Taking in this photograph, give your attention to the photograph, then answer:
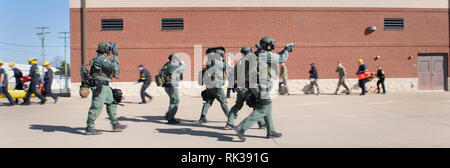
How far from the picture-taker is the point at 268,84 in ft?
15.1

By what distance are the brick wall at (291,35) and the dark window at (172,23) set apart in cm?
21

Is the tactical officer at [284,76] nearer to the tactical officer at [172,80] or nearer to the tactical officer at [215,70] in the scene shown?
the tactical officer at [215,70]

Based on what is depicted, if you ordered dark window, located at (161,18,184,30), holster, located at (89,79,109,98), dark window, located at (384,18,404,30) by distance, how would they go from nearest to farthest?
holster, located at (89,79,109,98) → dark window, located at (161,18,184,30) → dark window, located at (384,18,404,30)

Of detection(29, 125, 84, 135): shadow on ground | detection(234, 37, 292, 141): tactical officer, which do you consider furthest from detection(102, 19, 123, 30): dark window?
detection(234, 37, 292, 141): tactical officer

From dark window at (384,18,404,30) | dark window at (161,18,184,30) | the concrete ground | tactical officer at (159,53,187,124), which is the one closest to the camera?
the concrete ground

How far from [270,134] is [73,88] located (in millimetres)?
12837

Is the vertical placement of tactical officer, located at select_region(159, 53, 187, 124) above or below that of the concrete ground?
above

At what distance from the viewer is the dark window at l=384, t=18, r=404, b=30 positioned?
51.2 ft

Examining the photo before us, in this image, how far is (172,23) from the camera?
1492 centimetres

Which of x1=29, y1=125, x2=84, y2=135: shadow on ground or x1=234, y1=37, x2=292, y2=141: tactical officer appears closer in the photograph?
x1=234, y1=37, x2=292, y2=141: tactical officer

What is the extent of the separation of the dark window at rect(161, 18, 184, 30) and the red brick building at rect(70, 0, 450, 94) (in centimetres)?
5

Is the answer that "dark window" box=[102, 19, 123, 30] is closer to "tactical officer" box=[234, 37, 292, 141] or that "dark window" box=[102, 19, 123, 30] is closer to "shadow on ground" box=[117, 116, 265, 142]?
"shadow on ground" box=[117, 116, 265, 142]
